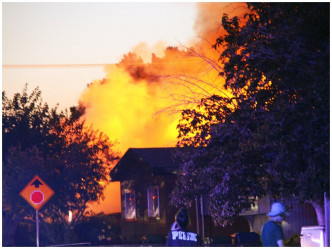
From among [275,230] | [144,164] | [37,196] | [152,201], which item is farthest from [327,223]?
[144,164]

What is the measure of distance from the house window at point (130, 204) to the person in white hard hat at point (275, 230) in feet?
105

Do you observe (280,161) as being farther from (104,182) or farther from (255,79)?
(104,182)

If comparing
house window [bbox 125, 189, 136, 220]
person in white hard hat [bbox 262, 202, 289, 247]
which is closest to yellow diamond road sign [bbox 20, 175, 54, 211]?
person in white hard hat [bbox 262, 202, 289, 247]

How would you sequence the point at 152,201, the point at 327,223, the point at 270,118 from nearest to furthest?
1. the point at 270,118
2. the point at 327,223
3. the point at 152,201

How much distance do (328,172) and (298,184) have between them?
779 mm

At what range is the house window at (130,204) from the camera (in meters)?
44.5

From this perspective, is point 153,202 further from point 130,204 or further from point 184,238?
point 184,238

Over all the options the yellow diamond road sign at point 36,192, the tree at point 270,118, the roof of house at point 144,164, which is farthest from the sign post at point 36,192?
the roof of house at point 144,164

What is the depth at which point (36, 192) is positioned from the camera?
831 inches

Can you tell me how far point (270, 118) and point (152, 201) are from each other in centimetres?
2354

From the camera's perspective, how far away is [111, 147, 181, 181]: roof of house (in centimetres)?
4103

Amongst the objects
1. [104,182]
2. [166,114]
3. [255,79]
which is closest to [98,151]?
[104,182]

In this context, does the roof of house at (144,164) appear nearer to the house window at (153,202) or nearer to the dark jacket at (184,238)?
the house window at (153,202)

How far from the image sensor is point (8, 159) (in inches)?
1713
